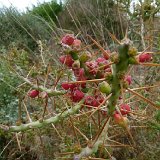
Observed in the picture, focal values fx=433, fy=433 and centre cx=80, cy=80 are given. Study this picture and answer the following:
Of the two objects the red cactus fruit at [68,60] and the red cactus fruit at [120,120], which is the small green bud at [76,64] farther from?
the red cactus fruit at [120,120]

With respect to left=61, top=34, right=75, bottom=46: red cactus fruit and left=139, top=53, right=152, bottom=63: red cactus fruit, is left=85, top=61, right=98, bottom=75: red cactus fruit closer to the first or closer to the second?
left=61, top=34, right=75, bottom=46: red cactus fruit

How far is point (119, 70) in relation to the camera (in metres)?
1.11

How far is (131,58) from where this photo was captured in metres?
1.06

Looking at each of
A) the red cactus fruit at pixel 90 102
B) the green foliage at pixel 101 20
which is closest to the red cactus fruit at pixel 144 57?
the red cactus fruit at pixel 90 102

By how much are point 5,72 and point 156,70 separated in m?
2.00

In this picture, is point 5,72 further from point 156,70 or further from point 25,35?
point 25,35

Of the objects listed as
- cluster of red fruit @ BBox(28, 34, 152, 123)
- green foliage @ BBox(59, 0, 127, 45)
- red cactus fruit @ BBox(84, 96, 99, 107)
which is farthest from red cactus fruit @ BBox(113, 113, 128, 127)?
green foliage @ BBox(59, 0, 127, 45)

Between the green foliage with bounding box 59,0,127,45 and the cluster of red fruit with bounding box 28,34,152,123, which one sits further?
the green foliage with bounding box 59,0,127,45

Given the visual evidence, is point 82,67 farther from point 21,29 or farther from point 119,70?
point 21,29

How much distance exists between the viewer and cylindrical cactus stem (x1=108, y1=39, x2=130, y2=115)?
1058 millimetres

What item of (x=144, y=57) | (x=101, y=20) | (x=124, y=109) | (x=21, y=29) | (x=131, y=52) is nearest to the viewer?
(x=131, y=52)

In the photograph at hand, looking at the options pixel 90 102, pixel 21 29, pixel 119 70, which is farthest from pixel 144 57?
pixel 21 29

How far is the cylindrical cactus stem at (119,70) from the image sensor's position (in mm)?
1058

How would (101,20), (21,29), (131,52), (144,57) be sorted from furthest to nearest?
(21,29) → (101,20) → (144,57) → (131,52)
